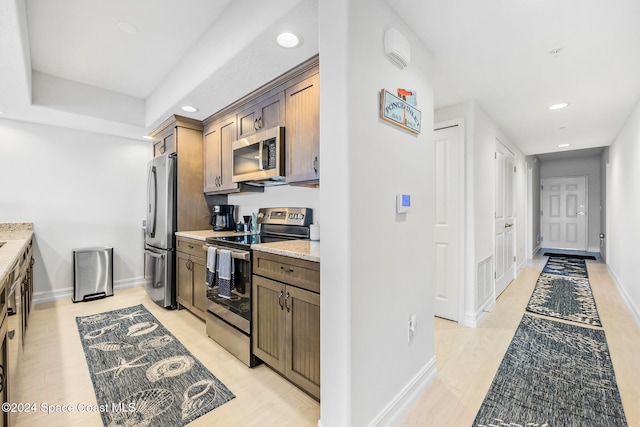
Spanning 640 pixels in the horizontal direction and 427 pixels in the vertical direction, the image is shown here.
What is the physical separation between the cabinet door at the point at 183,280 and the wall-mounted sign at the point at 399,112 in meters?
2.48

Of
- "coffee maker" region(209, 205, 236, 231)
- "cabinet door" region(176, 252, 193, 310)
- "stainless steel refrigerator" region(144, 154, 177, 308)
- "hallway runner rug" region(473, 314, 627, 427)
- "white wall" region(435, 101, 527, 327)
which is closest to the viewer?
"hallway runner rug" region(473, 314, 627, 427)

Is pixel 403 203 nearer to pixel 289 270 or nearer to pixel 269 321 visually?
pixel 289 270

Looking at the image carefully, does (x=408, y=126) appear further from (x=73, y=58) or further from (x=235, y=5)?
(x=73, y=58)

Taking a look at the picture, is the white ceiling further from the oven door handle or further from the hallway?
the hallway

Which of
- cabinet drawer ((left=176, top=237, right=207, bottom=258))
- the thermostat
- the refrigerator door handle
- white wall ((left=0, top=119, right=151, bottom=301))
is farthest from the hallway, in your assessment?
white wall ((left=0, top=119, right=151, bottom=301))

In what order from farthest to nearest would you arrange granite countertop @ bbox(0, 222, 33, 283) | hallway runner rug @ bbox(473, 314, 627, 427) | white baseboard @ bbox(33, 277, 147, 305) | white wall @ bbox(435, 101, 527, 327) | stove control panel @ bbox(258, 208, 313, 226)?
white baseboard @ bbox(33, 277, 147, 305) → white wall @ bbox(435, 101, 527, 327) → stove control panel @ bbox(258, 208, 313, 226) → hallway runner rug @ bbox(473, 314, 627, 427) → granite countertop @ bbox(0, 222, 33, 283)

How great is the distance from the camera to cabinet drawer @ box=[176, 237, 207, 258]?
2852mm

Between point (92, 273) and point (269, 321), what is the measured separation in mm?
3123

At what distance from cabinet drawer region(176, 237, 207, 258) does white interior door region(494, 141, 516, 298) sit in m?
3.38

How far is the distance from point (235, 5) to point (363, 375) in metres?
2.37

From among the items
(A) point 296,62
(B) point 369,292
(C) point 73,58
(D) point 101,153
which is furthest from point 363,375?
(D) point 101,153

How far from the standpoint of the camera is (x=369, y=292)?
1443 millimetres

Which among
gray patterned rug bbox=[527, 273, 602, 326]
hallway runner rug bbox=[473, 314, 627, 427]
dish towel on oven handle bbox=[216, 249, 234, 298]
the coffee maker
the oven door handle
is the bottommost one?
hallway runner rug bbox=[473, 314, 627, 427]

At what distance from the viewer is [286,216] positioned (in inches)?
113
